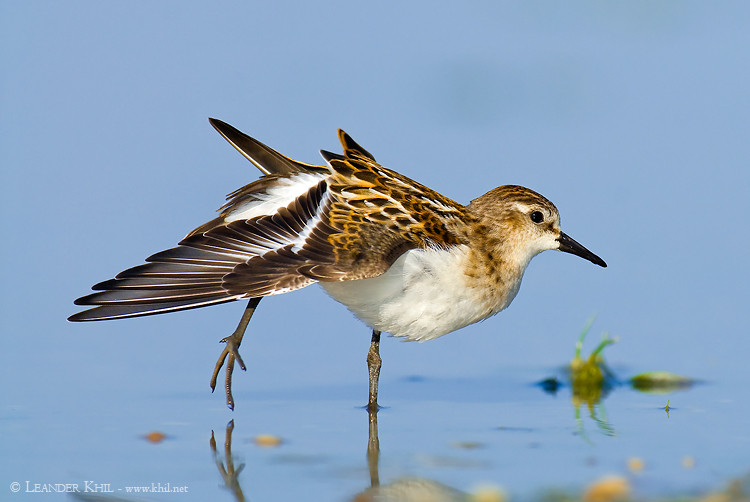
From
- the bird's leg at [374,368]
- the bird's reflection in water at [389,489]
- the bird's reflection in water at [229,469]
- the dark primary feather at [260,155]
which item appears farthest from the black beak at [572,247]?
the bird's reflection in water at [229,469]

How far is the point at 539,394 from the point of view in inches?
336

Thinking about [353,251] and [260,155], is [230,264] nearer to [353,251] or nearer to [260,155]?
[353,251]

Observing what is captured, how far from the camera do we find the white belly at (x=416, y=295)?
785 cm

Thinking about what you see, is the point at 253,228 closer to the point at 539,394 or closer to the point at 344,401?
the point at 344,401

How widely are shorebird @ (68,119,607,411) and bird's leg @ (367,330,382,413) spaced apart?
0.01m

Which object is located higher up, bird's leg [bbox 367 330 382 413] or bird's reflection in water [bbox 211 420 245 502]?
bird's leg [bbox 367 330 382 413]

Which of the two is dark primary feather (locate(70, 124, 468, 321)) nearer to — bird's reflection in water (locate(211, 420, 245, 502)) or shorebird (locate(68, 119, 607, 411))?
shorebird (locate(68, 119, 607, 411))

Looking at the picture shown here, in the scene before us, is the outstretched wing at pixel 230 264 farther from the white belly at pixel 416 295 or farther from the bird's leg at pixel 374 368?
the bird's leg at pixel 374 368

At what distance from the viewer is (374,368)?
8.51 m

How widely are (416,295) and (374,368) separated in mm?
944

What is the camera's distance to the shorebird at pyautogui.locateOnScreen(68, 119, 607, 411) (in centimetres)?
733

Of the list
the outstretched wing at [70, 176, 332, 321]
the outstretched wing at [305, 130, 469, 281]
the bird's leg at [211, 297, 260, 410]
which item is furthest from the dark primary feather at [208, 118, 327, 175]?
the bird's leg at [211, 297, 260, 410]

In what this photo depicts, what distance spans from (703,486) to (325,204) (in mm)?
3623

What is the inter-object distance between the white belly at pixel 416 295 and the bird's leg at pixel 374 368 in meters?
0.45
